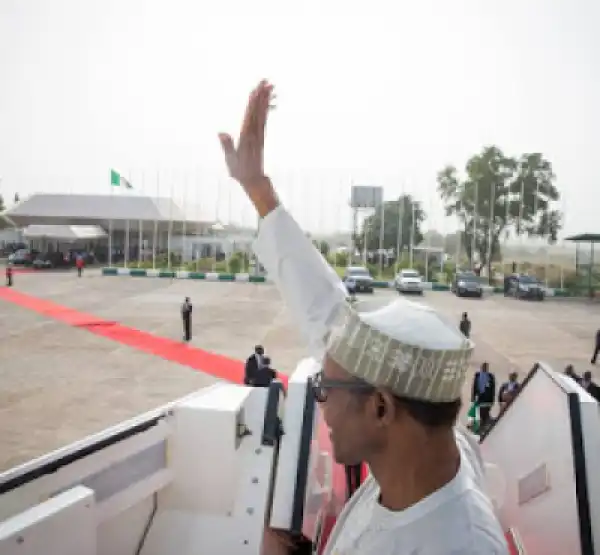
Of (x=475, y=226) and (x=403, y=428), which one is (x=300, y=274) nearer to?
(x=403, y=428)

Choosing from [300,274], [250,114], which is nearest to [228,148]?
[250,114]

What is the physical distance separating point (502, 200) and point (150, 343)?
1077 inches

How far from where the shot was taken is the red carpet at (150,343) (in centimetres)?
1081

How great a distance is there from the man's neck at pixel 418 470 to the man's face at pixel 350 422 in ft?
0.18

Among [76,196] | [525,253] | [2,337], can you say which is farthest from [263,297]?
[76,196]

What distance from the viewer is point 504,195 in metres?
34.2

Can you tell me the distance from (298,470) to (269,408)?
1.41ft

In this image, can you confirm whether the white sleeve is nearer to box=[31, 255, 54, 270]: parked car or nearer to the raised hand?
the raised hand

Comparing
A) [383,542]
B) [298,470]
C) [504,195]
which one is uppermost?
[504,195]

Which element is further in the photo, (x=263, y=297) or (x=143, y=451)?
(x=263, y=297)

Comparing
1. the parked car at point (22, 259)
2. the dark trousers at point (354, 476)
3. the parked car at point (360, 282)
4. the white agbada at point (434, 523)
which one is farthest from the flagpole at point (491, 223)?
the white agbada at point (434, 523)

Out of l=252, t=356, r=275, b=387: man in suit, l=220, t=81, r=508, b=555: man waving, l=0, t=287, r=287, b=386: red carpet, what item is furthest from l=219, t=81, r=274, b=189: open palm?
l=0, t=287, r=287, b=386: red carpet

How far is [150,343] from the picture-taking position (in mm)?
12961

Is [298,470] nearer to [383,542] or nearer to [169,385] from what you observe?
[383,542]
